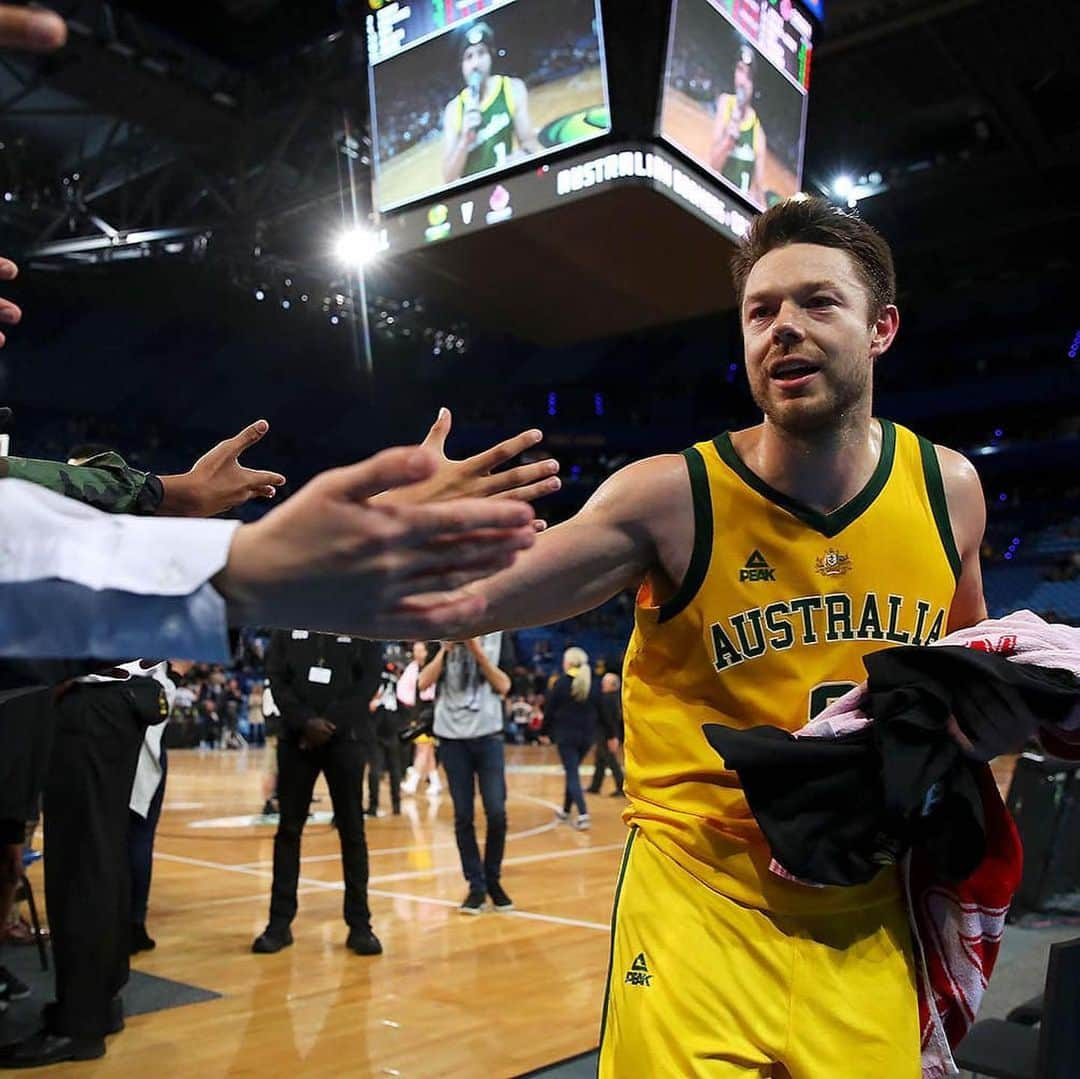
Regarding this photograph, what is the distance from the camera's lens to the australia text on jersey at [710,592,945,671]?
1.92 metres

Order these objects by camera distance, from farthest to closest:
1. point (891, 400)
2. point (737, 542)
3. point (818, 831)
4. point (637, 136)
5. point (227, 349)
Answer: point (891, 400)
point (227, 349)
point (637, 136)
point (737, 542)
point (818, 831)

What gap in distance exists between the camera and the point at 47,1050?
150 inches

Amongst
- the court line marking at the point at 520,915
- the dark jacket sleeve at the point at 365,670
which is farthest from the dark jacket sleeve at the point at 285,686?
the court line marking at the point at 520,915

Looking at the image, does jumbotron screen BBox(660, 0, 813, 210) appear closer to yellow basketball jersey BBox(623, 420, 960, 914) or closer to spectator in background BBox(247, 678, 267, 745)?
yellow basketball jersey BBox(623, 420, 960, 914)

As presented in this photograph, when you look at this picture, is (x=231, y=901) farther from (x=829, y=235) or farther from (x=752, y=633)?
(x=829, y=235)

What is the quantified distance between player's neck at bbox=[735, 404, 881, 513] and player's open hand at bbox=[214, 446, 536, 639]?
1.05 m

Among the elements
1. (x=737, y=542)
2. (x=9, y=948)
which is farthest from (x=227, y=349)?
(x=737, y=542)

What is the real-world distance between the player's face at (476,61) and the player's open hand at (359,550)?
226 inches

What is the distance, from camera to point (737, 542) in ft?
6.44

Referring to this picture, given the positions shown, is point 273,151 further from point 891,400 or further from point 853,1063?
point 891,400

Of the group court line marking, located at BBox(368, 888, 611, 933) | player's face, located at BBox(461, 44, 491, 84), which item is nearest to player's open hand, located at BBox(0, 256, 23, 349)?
player's face, located at BBox(461, 44, 491, 84)

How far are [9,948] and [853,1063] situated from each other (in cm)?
502

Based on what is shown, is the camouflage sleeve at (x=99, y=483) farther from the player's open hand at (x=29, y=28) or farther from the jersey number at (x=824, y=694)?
the jersey number at (x=824, y=694)

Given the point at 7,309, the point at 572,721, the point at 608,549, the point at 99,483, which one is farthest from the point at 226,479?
the point at 572,721
